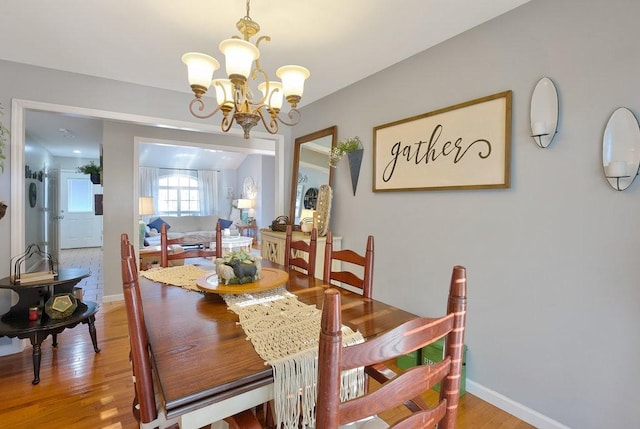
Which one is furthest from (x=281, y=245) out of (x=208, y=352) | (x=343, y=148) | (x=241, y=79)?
(x=208, y=352)

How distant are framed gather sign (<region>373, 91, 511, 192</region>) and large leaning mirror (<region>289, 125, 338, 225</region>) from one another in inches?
29.6

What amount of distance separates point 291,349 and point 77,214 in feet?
32.1

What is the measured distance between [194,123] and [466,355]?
321cm

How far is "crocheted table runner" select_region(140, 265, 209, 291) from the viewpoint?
182 centimetres

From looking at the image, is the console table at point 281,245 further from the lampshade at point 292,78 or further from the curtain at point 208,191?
the curtain at point 208,191

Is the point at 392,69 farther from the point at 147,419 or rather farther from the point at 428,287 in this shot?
the point at 147,419

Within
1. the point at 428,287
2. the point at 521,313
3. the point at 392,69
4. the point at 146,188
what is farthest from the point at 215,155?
the point at 521,313

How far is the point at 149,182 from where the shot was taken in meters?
9.00

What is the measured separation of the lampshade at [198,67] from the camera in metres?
1.58

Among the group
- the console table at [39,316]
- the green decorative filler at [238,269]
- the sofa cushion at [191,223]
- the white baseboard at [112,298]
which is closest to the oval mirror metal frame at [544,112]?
the green decorative filler at [238,269]

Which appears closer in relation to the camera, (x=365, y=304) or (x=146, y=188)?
(x=365, y=304)

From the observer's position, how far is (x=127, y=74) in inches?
110

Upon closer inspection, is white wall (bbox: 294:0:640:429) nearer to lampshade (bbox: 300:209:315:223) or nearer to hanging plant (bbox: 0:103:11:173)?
lampshade (bbox: 300:209:315:223)

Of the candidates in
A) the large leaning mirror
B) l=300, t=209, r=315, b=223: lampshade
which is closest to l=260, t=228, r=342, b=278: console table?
l=300, t=209, r=315, b=223: lampshade
